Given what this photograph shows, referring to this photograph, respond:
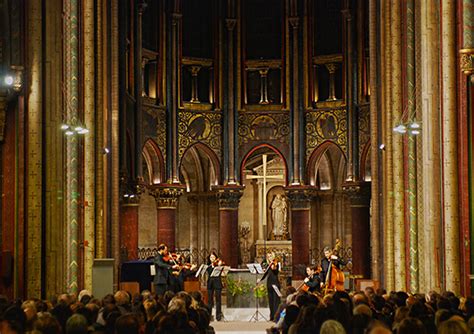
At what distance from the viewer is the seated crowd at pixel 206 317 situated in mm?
10227

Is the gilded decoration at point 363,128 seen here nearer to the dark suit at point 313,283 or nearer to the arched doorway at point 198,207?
the arched doorway at point 198,207

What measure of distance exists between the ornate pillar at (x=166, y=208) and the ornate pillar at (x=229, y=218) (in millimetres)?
1726

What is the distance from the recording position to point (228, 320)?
1171 inches

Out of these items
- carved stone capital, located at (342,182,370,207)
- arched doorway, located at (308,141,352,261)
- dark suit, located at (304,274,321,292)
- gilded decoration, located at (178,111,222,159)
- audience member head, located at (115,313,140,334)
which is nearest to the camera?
audience member head, located at (115,313,140,334)

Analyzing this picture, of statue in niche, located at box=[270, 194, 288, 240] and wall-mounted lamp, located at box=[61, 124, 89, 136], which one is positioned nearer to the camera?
wall-mounted lamp, located at box=[61, 124, 89, 136]

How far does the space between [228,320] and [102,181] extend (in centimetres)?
515

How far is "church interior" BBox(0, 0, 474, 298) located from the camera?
Answer: 21531mm

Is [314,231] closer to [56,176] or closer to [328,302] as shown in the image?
[56,176]

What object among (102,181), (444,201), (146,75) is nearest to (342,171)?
(146,75)

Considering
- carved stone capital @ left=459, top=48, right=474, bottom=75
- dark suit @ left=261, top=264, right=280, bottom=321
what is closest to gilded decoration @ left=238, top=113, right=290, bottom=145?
dark suit @ left=261, top=264, right=280, bottom=321

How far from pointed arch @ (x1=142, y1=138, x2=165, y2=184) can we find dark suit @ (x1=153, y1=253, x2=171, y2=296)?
1362cm

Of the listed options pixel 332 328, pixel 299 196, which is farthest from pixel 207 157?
pixel 332 328

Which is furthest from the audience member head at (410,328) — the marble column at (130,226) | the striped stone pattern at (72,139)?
the marble column at (130,226)

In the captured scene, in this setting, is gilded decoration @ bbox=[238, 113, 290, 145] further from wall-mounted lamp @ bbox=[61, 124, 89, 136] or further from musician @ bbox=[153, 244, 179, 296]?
wall-mounted lamp @ bbox=[61, 124, 89, 136]
